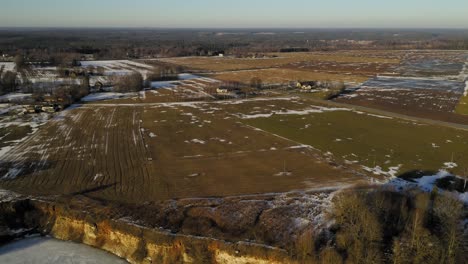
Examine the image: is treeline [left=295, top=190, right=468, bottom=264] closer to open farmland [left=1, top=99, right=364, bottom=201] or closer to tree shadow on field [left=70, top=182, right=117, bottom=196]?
open farmland [left=1, top=99, right=364, bottom=201]

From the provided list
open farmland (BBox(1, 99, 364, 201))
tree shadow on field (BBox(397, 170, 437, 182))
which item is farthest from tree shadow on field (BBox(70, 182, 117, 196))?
tree shadow on field (BBox(397, 170, 437, 182))

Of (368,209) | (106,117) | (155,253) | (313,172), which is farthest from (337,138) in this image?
(106,117)

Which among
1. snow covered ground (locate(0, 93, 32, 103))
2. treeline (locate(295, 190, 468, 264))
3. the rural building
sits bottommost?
snow covered ground (locate(0, 93, 32, 103))

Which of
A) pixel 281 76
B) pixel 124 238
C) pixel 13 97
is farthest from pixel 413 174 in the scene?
pixel 281 76

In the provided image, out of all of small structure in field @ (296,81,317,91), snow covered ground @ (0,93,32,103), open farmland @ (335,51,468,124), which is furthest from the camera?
small structure in field @ (296,81,317,91)

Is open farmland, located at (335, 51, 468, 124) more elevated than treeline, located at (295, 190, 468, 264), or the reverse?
treeline, located at (295, 190, 468, 264)

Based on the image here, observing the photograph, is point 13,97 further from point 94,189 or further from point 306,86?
point 306,86

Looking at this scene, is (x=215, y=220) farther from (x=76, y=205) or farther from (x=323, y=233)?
(x=76, y=205)

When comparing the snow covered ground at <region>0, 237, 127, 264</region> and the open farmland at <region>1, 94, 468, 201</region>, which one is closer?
the snow covered ground at <region>0, 237, 127, 264</region>
